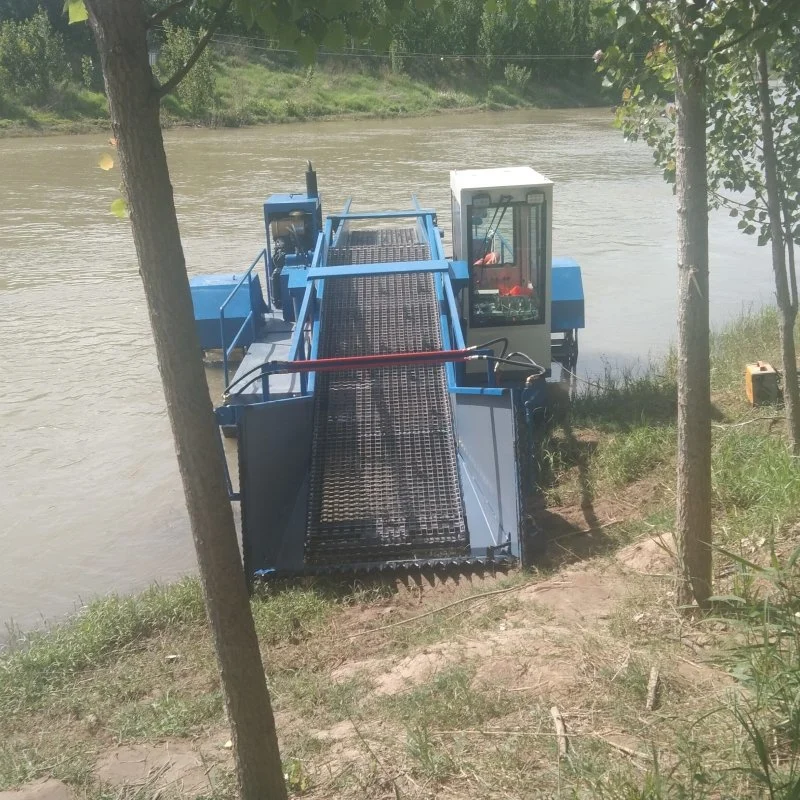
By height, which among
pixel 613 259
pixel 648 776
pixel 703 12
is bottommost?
pixel 613 259

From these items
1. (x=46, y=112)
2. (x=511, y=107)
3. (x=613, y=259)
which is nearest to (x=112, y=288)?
(x=613, y=259)

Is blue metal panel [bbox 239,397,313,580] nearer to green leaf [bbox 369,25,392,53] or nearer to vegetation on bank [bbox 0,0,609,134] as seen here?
green leaf [bbox 369,25,392,53]

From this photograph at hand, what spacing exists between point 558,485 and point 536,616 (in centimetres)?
293

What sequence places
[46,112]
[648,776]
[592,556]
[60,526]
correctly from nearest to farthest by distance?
1. [648,776]
2. [592,556]
3. [60,526]
4. [46,112]

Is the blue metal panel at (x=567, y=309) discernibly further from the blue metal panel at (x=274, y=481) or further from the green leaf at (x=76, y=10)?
the green leaf at (x=76, y=10)

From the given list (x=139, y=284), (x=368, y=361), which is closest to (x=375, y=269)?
(x=368, y=361)

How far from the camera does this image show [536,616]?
199 inches

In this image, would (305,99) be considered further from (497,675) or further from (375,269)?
(497,675)

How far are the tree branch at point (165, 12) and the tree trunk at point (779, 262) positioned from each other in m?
4.64

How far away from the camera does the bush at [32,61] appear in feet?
154

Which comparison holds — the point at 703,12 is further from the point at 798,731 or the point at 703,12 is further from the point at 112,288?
the point at 112,288

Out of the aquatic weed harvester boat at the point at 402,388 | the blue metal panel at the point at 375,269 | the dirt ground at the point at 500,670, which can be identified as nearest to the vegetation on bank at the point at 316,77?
the aquatic weed harvester boat at the point at 402,388

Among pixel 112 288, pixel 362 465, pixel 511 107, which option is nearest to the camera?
pixel 362 465

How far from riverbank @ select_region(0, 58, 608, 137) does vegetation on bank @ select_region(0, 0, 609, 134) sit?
0.06 metres
